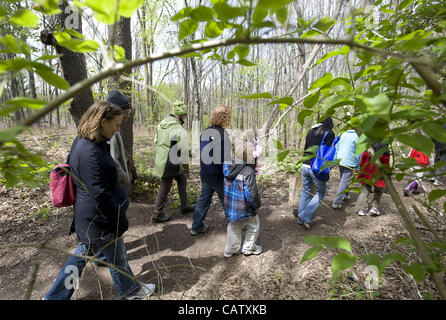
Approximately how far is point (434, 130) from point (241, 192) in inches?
87.1

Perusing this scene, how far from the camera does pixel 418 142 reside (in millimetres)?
663

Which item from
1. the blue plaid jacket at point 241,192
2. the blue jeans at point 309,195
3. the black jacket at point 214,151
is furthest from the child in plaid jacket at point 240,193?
the blue jeans at point 309,195

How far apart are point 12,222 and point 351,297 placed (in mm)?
5194

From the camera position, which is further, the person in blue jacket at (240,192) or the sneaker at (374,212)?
the sneaker at (374,212)

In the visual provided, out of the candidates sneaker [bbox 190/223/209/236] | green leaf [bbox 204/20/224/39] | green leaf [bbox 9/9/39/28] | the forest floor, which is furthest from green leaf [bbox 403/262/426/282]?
sneaker [bbox 190/223/209/236]

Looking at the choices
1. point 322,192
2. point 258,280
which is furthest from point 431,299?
point 322,192

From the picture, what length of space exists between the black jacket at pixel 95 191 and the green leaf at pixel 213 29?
156cm

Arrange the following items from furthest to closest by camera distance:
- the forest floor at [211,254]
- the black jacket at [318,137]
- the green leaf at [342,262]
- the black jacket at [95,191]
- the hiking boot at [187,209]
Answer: the hiking boot at [187,209]
the black jacket at [318,137]
the forest floor at [211,254]
the black jacket at [95,191]
the green leaf at [342,262]

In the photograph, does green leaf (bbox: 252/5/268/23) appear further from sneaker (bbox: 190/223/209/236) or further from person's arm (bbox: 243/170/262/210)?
sneaker (bbox: 190/223/209/236)

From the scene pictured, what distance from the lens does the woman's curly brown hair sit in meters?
3.15

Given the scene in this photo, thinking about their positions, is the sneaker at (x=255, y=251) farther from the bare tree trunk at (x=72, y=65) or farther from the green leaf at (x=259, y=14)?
the bare tree trunk at (x=72, y=65)

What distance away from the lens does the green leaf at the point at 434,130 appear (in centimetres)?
64

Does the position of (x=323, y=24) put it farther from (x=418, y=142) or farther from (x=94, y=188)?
(x=94, y=188)

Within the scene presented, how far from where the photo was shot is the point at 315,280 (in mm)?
2408
